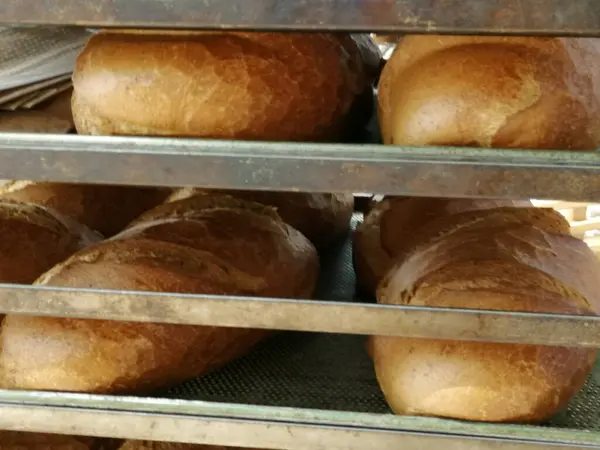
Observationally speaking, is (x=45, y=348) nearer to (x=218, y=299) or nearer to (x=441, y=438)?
(x=218, y=299)

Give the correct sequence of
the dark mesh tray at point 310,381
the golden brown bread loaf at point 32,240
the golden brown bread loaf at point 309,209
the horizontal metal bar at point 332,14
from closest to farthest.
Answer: the horizontal metal bar at point 332,14 → the dark mesh tray at point 310,381 → the golden brown bread loaf at point 32,240 → the golden brown bread loaf at point 309,209

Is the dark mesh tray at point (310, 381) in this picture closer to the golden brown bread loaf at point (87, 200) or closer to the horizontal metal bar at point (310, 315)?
the horizontal metal bar at point (310, 315)

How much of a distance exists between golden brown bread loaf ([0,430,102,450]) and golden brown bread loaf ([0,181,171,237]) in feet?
1.19

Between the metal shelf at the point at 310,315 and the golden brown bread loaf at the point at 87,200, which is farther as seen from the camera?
the golden brown bread loaf at the point at 87,200

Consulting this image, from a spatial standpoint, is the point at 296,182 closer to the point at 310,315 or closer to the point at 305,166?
the point at 305,166

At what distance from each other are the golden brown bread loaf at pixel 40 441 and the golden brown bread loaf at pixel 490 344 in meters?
0.37

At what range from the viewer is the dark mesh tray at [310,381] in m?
0.71

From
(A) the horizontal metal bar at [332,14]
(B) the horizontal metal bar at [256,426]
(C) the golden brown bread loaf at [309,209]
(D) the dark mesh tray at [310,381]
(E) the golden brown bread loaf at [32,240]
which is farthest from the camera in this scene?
(C) the golden brown bread loaf at [309,209]

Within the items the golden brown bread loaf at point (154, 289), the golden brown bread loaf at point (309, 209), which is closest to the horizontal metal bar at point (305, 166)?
the golden brown bread loaf at point (154, 289)

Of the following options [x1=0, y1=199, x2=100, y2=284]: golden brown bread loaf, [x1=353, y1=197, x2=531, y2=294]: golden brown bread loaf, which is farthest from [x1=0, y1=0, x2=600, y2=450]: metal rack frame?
[x1=353, y1=197, x2=531, y2=294]: golden brown bread loaf

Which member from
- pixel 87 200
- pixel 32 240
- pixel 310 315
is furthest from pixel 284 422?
pixel 87 200

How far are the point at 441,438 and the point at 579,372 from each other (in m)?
0.18

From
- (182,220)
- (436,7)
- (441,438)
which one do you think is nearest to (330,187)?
(436,7)

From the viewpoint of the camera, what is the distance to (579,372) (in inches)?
25.9
